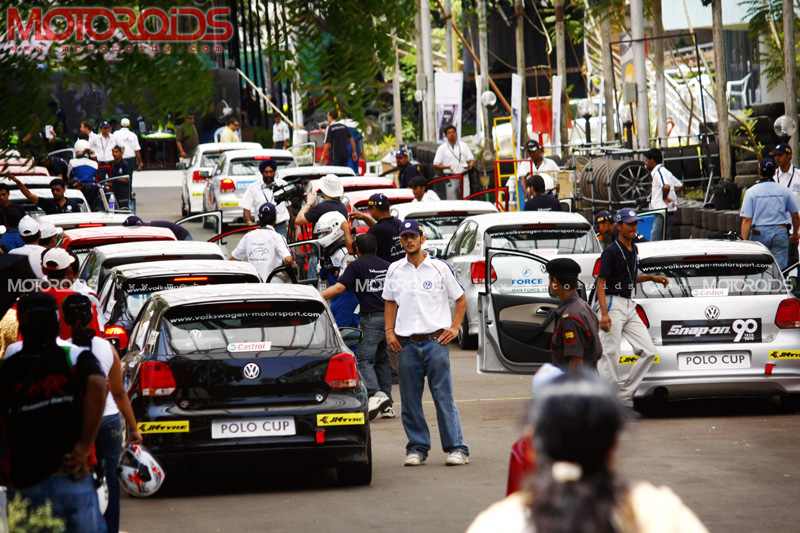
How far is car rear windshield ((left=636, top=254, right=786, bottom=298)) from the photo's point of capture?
1419 cm

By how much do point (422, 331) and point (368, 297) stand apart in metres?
2.04

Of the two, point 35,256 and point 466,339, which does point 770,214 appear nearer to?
point 466,339

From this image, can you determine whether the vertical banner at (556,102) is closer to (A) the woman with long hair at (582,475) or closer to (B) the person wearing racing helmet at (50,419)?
(B) the person wearing racing helmet at (50,419)

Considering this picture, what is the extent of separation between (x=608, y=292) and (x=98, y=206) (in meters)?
15.7

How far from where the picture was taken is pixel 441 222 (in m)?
22.0

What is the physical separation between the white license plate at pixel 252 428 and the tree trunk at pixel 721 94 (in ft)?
57.5

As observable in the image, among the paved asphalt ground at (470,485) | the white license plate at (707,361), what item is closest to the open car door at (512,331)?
the paved asphalt ground at (470,485)

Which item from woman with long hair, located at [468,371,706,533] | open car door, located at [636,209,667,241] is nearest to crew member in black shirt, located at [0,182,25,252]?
open car door, located at [636,209,667,241]

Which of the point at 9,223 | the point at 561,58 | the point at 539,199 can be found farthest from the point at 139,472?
the point at 561,58

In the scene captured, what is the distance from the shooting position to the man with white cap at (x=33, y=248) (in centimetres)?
1290

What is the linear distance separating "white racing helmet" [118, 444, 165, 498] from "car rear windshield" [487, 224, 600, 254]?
34.6 feet

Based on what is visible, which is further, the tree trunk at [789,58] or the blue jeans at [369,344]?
the tree trunk at [789,58]

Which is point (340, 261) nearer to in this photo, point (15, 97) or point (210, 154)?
point (15, 97)

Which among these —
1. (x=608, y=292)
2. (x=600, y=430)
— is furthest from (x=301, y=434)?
(x=600, y=430)
